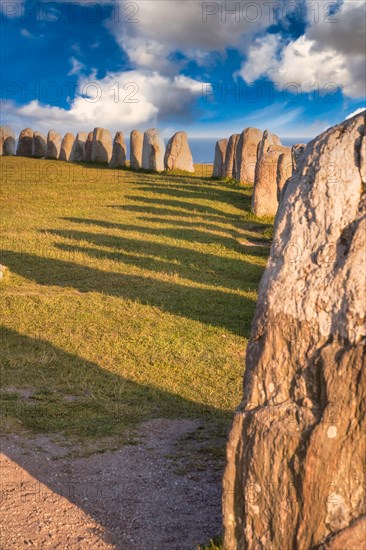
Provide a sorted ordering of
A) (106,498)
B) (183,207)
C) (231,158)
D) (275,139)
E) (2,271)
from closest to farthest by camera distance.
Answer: (106,498) < (2,271) < (183,207) < (275,139) < (231,158)

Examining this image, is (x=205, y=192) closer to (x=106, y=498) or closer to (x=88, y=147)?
(x=88, y=147)

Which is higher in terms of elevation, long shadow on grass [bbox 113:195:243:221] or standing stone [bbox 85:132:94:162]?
standing stone [bbox 85:132:94:162]

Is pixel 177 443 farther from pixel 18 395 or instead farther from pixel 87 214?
pixel 87 214

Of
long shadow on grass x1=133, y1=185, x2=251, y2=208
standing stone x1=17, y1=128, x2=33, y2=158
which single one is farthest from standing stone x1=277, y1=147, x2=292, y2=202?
standing stone x1=17, y1=128, x2=33, y2=158

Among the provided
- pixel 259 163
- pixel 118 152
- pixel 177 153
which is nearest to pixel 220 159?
pixel 177 153

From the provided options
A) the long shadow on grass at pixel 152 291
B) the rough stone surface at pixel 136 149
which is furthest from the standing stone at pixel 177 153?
the long shadow on grass at pixel 152 291

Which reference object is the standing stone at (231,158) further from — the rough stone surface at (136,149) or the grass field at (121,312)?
the grass field at (121,312)

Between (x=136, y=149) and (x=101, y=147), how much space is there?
3844mm

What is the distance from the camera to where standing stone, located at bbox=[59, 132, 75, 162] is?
155 ft

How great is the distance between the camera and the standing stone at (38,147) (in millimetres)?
49594

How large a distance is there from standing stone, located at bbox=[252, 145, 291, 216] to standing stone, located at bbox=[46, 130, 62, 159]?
27170mm

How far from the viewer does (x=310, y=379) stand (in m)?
4.66

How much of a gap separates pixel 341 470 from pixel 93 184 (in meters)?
28.7

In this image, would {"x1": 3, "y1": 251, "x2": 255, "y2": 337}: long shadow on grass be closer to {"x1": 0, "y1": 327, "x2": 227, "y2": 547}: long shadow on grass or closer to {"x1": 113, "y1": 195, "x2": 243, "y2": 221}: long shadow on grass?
{"x1": 0, "y1": 327, "x2": 227, "y2": 547}: long shadow on grass
